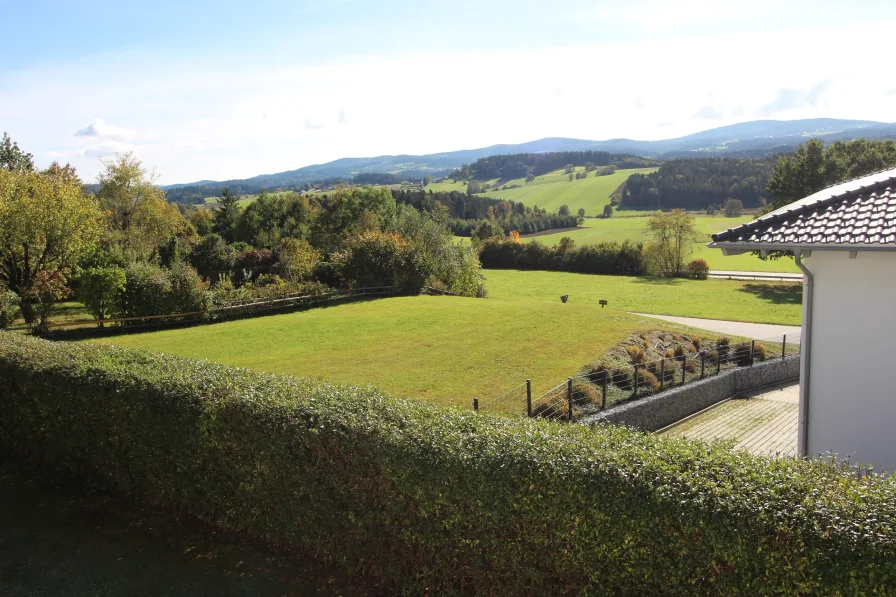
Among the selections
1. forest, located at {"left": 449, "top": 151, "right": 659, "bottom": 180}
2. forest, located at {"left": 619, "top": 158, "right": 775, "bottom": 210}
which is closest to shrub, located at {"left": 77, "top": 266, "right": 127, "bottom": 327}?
forest, located at {"left": 619, "top": 158, "right": 775, "bottom": 210}

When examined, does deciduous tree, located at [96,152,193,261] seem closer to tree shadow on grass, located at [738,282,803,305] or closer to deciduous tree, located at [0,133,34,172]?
deciduous tree, located at [0,133,34,172]

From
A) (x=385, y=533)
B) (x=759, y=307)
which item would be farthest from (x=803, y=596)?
(x=759, y=307)

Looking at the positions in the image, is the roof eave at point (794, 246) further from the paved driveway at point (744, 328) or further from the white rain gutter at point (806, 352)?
the paved driveway at point (744, 328)

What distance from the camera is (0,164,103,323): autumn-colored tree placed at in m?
22.2

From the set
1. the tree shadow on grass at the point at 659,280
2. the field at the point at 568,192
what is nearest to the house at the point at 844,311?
the tree shadow on grass at the point at 659,280

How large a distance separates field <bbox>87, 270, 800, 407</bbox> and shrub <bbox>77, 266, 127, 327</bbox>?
229 centimetres

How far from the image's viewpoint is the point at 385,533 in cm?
597

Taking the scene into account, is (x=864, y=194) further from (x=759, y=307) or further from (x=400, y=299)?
(x=759, y=307)

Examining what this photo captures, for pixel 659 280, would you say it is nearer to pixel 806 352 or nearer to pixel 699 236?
pixel 699 236

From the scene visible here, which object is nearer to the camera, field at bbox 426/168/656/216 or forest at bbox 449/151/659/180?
field at bbox 426/168/656/216

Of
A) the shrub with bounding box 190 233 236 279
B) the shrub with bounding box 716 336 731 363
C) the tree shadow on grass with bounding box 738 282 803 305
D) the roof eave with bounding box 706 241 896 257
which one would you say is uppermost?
the roof eave with bounding box 706 241 896 257

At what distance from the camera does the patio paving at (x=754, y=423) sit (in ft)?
43.9

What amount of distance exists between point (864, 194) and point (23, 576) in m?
10.7

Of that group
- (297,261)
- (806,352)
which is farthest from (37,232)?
(806,352)
